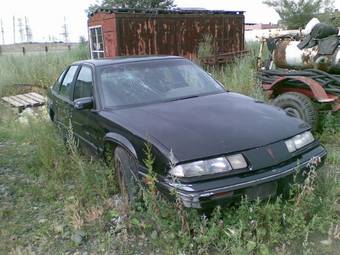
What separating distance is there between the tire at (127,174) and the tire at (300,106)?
279 centimetres

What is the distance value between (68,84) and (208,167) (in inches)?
120

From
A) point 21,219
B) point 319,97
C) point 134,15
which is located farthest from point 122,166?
point 134,15

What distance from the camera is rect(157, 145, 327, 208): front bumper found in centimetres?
275

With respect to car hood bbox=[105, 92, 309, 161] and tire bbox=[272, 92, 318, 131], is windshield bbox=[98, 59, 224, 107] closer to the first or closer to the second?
car hood bbox=[105, 92, 309, 161]

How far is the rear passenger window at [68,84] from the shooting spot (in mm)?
5027

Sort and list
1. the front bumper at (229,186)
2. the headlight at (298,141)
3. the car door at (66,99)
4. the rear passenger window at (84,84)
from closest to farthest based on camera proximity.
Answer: the front bumper at (229,186) → the headlight at (298,141) → the rear passenger window at (84,84) → the car door at (66,99)

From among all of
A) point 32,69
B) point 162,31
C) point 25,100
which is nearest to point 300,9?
point 162,31

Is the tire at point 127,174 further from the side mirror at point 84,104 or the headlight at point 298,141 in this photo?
the headlight at point 298,141

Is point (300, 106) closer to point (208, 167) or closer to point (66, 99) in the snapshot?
point (208, 167)

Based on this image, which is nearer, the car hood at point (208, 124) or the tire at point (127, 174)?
the car hood at point (208, 124)

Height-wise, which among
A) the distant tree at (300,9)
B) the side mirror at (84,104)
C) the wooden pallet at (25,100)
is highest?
the distant tree at (300,9)

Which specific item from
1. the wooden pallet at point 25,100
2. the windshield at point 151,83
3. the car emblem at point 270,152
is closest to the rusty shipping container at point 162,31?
the wooden pallet at point 25,100

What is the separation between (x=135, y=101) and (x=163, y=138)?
104 cm

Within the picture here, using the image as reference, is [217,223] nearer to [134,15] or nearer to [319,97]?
[319,97]
